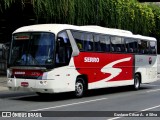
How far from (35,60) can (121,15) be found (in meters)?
18.8

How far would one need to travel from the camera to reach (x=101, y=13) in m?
31.1

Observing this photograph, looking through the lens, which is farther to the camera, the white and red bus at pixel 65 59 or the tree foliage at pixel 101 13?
the tree foliage at pixel 101 13

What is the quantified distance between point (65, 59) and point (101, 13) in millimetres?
15065

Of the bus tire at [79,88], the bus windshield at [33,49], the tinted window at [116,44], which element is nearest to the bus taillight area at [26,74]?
the bus windshield at [33,49]

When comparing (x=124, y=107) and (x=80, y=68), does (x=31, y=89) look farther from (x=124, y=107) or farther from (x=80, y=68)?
(x=124, y=107)

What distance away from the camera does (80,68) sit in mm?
17672

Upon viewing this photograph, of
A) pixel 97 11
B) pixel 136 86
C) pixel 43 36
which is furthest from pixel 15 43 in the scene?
pixel 97 11

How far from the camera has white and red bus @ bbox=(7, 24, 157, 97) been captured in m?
15.9

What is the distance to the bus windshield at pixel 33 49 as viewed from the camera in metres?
16.0

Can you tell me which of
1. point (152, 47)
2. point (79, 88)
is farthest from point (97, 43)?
point (152, 47)

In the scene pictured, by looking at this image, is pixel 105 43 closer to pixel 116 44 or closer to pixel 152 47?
pixel 116 44

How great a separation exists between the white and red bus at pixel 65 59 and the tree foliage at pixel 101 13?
6549 mm

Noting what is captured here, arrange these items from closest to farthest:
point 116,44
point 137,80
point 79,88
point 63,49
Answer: point 63,49
point 79,88
point 116,44
point 137,80

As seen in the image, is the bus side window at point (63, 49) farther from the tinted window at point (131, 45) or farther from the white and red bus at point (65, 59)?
the tinted window at point (131, 45)
